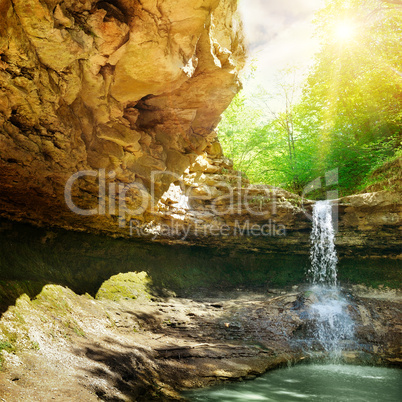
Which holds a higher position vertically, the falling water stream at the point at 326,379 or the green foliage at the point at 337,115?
the green foliage at the point at 337,115

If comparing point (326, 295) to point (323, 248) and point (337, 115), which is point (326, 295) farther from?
point (337, 115)

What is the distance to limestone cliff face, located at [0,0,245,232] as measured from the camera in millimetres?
5180

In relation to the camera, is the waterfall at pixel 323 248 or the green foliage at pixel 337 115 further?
the waterfall at pixel 323 248

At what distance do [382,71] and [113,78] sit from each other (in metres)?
11.2

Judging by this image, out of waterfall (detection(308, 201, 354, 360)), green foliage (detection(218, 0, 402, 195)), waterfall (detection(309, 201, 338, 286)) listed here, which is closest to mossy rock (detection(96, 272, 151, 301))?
waterfall (detection(308, 201, 354, 360))

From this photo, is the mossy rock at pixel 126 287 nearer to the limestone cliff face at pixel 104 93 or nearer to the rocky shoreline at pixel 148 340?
the rocky shoreline at pixel 148 340

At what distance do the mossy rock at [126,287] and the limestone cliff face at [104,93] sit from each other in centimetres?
198

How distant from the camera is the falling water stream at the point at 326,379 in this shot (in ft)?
19.6

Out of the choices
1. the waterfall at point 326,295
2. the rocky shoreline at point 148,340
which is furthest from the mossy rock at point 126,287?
the waterfall at point 326,295

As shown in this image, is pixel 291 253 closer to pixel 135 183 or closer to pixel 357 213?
pixel 357 213

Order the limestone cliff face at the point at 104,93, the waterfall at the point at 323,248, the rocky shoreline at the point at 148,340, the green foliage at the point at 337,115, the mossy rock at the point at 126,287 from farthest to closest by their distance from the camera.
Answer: the waterfall at the point at 323,248, the green foliage at the point at 337,115, the mossy rock at the point at 126,287, the limestone cliff face at the point at 104,93, the rocky shoreline at the point at 148,340

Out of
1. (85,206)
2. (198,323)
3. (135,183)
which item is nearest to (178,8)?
(135,183)

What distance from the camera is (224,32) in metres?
7.93

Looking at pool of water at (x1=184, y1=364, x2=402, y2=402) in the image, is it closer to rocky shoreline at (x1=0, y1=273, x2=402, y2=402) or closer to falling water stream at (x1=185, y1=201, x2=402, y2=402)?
falling water stream at (x1=185, y1=201, x2=402, y2=402)
